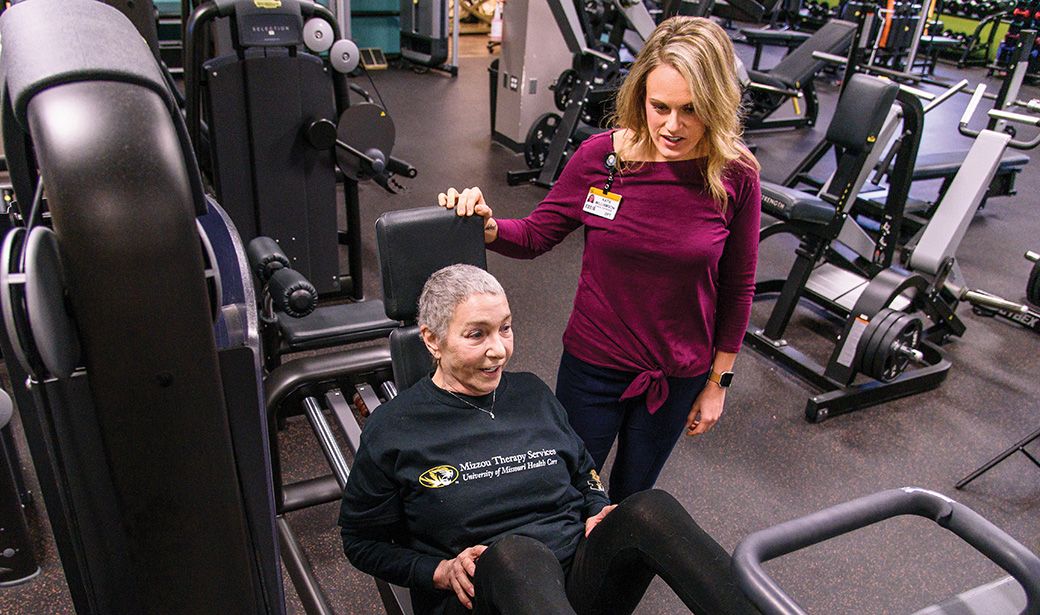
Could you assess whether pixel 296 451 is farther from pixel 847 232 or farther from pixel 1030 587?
pixel 847 232

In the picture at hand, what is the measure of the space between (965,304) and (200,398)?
459 centimetres

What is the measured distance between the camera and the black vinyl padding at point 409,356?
173 centimetres

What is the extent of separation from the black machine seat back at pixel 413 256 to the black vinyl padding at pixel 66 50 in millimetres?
907

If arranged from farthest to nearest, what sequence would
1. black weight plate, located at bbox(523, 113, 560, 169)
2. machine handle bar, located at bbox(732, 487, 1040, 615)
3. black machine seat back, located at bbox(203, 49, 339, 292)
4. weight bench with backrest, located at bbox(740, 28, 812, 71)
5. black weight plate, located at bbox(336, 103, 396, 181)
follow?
weight bench with backrest, located at bbox(740, 28, 812, 71) → black weight plate, located at bbox(523, 113, 560, 169) → black weight plate, located at bbox(336, 103, 396, 181) → black machine seat back, located at bbox(203, 49, 339, 292) → machine handle bar, located at bbox(732, 487, 1040, 615)

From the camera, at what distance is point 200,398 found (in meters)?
0.73

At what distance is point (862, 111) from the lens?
325cm

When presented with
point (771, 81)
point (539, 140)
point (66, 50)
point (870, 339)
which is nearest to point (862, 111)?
point (870, 339)

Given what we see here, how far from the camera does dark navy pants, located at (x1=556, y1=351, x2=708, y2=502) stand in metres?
1.80

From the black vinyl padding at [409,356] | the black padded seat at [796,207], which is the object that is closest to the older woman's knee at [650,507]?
the black vinyl padding at [409,356]

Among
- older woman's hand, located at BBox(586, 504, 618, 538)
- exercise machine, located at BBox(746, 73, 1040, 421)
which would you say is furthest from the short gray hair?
exercise machine, located at BBox(746, 73, 1040, 421)

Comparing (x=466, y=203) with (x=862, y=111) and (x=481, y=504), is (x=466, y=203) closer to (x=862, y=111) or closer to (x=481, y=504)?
(x=481, y=504)

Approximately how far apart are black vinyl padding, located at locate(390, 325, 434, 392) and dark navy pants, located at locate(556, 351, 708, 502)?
0.36 m

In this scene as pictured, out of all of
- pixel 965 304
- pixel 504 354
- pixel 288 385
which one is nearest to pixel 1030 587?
pixel 504 354

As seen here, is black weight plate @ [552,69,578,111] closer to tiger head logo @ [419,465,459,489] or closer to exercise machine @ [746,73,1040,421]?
exercise machine @ [746,73,1040,421]
